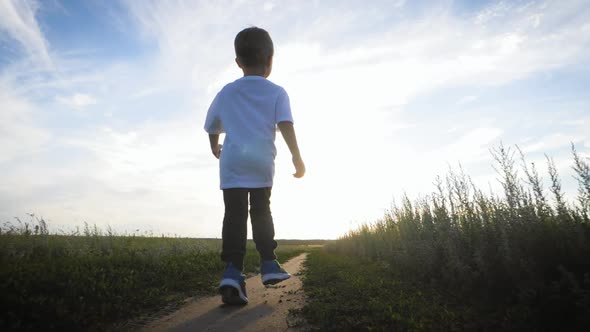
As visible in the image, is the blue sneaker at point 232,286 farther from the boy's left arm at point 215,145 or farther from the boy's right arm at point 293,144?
the boy's left arm at point 215,145

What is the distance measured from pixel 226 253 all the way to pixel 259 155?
3.83 feet

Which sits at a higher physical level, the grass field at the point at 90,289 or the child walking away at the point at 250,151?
the child walking away at the point at 250,151

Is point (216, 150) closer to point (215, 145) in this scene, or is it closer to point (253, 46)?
point (215, 145)

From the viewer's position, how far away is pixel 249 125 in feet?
12.9

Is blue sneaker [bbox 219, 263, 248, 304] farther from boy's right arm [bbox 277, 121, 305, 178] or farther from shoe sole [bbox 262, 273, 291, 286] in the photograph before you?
boy's right arm [bbox 277, 121, 305, 178]

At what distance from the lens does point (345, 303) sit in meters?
3.72

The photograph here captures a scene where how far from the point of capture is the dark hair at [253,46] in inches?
160

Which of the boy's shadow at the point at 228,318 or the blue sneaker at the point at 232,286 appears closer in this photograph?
the boy's shadow at the point at 228,318

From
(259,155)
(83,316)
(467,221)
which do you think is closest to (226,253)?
(259,155)

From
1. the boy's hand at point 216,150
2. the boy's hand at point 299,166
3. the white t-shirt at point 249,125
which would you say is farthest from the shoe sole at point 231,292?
the boy's hand at point 216,150

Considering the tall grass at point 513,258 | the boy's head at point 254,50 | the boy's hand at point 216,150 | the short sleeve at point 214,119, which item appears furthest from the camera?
the boy's hand at point 216,150

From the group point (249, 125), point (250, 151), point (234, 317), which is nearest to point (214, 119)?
point (249, 125)

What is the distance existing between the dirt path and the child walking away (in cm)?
22

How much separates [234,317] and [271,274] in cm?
66
